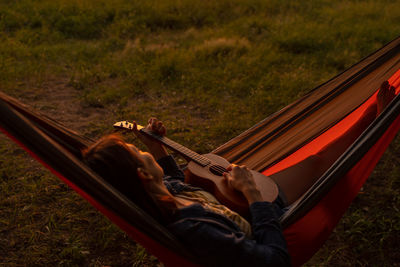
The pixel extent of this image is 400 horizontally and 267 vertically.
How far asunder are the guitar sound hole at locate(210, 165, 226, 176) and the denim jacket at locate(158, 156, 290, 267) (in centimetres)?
33

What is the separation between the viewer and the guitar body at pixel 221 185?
144cm

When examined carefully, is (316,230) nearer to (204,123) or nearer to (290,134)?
(290,134)

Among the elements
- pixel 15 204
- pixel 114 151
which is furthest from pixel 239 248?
pixel 15 204

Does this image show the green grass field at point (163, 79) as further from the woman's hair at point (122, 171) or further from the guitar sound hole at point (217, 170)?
the woman's hair at point (122, 171)

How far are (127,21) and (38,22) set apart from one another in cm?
122

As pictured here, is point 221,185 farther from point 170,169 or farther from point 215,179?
point 170,169

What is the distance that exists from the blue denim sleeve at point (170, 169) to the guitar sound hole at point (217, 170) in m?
0.15

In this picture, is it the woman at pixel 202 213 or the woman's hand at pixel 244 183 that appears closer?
the woman at pixel 202 213

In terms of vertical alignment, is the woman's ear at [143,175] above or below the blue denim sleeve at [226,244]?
above

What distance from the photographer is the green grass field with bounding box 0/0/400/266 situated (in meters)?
2.08

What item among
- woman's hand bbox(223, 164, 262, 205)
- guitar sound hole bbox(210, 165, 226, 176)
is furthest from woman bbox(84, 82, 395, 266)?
guitar sound hole bbox(210, 165, 226, 176)

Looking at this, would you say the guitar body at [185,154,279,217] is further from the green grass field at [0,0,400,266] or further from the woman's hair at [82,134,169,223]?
the green grass field at [0,0,400,266]

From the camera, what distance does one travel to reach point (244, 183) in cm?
141

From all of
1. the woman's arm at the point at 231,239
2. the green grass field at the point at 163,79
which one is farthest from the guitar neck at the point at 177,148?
the green grass field at the point at 163,79
